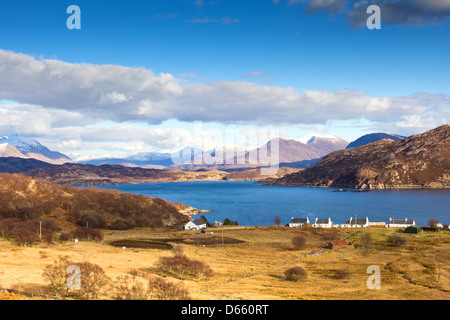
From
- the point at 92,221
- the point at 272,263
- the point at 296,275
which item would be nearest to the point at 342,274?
the point at 296,275

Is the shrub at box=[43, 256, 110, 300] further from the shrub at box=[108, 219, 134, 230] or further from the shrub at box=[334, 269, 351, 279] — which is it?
the shrub at box=[108, 219, 134, 230]

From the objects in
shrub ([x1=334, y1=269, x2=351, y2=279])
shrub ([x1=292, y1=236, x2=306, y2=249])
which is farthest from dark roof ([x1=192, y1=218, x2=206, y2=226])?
shrub ([x1=334, y1=269, x2=351, y2=279])

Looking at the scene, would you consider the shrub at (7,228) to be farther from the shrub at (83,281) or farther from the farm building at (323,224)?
the farm building at (323,224)

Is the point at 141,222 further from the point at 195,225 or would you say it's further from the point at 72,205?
the point at 72,205

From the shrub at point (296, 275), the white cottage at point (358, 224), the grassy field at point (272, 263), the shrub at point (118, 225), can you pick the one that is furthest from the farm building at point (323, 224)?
the shrub at point (296, 275)

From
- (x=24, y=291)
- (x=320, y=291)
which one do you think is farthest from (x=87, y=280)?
(x=320, y=291)
